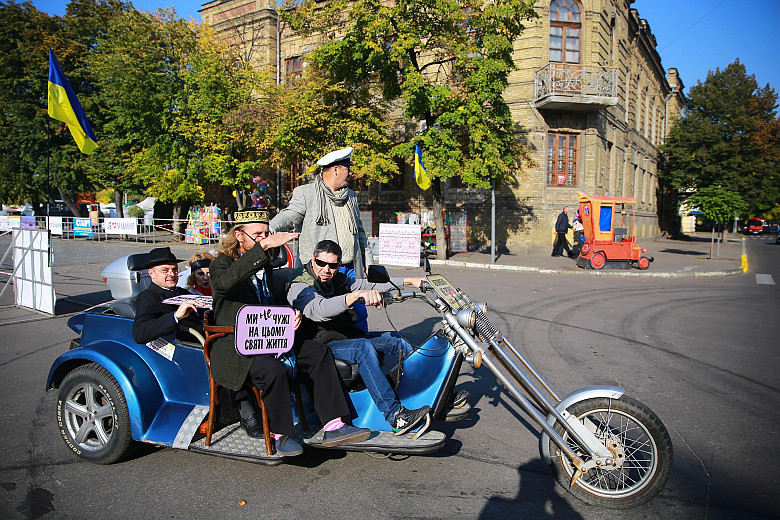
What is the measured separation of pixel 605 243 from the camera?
54.9ft

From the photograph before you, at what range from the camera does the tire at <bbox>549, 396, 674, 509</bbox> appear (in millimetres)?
3006

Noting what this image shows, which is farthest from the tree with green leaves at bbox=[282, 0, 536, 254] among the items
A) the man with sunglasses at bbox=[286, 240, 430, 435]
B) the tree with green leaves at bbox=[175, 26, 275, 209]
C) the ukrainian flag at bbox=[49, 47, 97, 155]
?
the man with sunglasses at bbox=[286, 240, 430, 435]

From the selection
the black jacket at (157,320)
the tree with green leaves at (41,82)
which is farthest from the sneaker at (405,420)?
the tree with green leaves at (41,82)

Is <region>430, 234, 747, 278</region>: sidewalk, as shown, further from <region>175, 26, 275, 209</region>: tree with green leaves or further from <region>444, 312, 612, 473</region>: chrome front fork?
<region>444, 312, 612, 473</region>: chrome front fork

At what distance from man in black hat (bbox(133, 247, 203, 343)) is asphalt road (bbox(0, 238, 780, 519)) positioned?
3.11ft

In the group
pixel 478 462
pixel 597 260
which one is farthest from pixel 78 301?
pixel 597 260

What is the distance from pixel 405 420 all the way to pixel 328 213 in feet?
6.83

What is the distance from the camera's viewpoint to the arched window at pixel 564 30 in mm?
22750

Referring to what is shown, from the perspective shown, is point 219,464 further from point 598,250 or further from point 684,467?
point 598,250

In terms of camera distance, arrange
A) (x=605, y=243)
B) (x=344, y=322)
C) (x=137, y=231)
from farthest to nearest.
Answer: (x=137, y=231) → (x=605, y=243) → (x=344, y=322)

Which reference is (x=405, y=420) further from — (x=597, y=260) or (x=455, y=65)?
(x=455, y=65)

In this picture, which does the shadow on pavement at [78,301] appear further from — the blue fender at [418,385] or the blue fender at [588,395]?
the blue fender at [588,395]

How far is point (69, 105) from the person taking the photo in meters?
10.3

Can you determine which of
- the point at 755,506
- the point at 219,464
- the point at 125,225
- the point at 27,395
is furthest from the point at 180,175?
the point at 755,506
